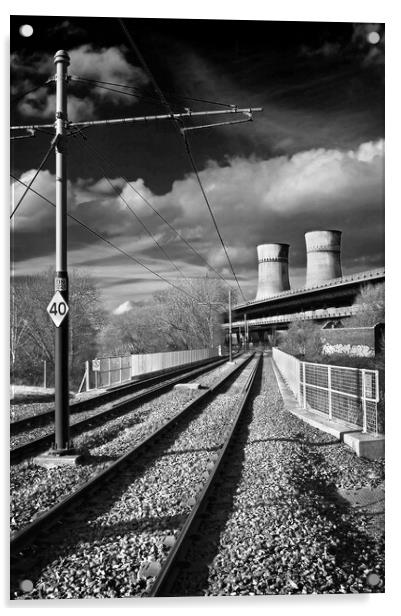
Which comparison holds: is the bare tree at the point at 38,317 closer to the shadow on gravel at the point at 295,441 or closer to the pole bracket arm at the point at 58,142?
the pole bracket arm at the point at 58,142

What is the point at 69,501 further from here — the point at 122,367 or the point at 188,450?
the point at 122,367

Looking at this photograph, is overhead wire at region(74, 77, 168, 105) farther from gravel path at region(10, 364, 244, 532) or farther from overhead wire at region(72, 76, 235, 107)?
gravel path at region(10, 364, 244, 532)

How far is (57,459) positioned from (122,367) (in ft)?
42.4

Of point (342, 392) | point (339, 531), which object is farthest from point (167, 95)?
point (342, 392)

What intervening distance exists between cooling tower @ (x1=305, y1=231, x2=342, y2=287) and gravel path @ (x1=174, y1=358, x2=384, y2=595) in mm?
2440

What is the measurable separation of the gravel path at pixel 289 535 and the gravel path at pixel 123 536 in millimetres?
319

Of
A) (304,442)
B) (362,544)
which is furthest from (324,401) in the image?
(362,544)

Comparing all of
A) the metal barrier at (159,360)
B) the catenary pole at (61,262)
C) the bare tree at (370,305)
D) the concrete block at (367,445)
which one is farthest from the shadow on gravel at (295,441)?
the metal barrier at (159,360)

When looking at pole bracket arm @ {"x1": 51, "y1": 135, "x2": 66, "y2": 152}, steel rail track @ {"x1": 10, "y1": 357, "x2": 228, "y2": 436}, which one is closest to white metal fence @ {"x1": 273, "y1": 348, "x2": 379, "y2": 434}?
pole bracket arm @ {"x1": 51, "y1": 135, "x2": 66, "y2": 152}

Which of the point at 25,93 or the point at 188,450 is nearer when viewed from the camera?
the point at 25,93

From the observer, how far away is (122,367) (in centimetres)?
1878

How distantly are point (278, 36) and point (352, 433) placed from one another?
17.0ft

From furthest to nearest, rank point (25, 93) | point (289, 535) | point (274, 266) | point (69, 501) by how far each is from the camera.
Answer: point (274, 266), point (25, 93), point (69, 501), point (289, 535)

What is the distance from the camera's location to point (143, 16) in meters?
4.66
